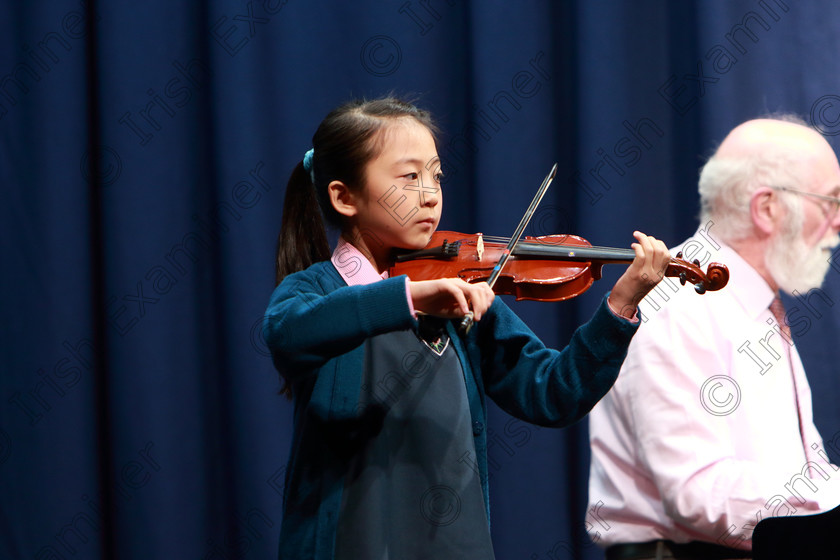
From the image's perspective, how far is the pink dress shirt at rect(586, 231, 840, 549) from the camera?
1320 mm

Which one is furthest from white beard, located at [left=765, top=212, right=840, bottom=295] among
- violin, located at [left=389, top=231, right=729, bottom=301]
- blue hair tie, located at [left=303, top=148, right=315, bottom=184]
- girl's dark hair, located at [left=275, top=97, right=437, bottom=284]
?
blue hair tie, located at [left=303, top=148, right=315, bottom=184]

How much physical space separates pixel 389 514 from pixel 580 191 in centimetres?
101

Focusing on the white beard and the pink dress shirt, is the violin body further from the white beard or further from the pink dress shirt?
the white beard

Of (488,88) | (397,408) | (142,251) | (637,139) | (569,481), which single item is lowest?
(569,481)

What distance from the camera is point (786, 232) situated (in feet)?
5.33

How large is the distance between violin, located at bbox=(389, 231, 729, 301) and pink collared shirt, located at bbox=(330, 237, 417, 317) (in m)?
0.04

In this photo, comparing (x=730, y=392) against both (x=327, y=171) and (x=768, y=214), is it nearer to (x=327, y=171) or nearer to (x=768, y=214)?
(x=768, y=214)

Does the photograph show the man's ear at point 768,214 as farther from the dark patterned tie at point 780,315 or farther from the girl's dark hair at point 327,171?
the girl's dark hair at point 327,171

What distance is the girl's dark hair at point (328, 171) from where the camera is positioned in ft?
3.69

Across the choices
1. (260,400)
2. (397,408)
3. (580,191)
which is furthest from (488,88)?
→ (397,408)

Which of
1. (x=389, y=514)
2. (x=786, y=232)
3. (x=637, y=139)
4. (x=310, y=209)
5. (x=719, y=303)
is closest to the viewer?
(x=389, y=514)

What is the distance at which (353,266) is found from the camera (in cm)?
111

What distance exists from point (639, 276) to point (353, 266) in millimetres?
349

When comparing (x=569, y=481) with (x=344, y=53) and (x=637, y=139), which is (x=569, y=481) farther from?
(x=344, y=53)
